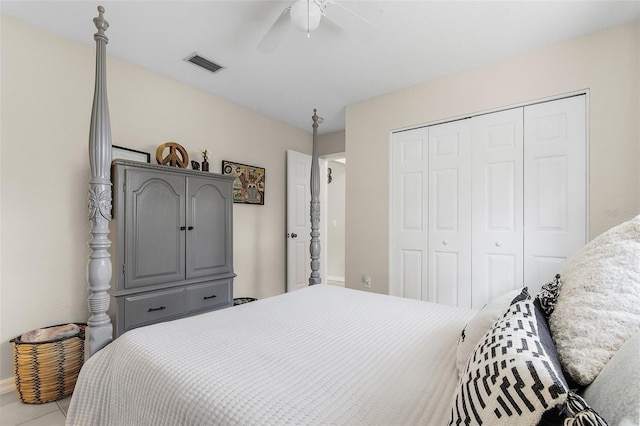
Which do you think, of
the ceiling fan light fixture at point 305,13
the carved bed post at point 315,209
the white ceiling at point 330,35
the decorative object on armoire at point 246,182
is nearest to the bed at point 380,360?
the white ceiling at point 330,35

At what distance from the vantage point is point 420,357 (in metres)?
1.13

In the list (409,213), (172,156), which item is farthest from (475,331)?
(172,156)

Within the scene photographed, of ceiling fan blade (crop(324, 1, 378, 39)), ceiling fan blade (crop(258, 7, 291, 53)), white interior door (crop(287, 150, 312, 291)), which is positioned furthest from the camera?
white interior door (crop(287, 150, 312, 291))

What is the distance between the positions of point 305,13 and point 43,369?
108 inches

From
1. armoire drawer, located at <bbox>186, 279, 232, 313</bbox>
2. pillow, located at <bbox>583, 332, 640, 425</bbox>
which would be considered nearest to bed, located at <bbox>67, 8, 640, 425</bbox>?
pillow, located at <bbox>583, 332, 640, 425</bbox>

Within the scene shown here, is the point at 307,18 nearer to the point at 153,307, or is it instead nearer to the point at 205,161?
the point at 205,161

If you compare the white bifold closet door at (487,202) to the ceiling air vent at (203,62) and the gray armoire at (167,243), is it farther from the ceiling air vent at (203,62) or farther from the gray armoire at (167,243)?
the ceiling air vent at (203,62)

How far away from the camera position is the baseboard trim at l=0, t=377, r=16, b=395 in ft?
6.85

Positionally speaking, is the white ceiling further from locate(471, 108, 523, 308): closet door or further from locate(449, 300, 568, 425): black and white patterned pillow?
locate(449, 300, 568, 425): black and white patterned pillow

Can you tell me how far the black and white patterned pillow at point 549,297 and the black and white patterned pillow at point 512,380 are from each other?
150 mm

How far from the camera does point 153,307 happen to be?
8.01 ft

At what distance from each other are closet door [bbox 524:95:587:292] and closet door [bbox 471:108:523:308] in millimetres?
71

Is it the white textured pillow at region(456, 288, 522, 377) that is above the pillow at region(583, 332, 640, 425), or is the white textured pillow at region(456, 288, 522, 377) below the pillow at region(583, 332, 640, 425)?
below

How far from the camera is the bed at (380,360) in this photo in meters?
0.56
